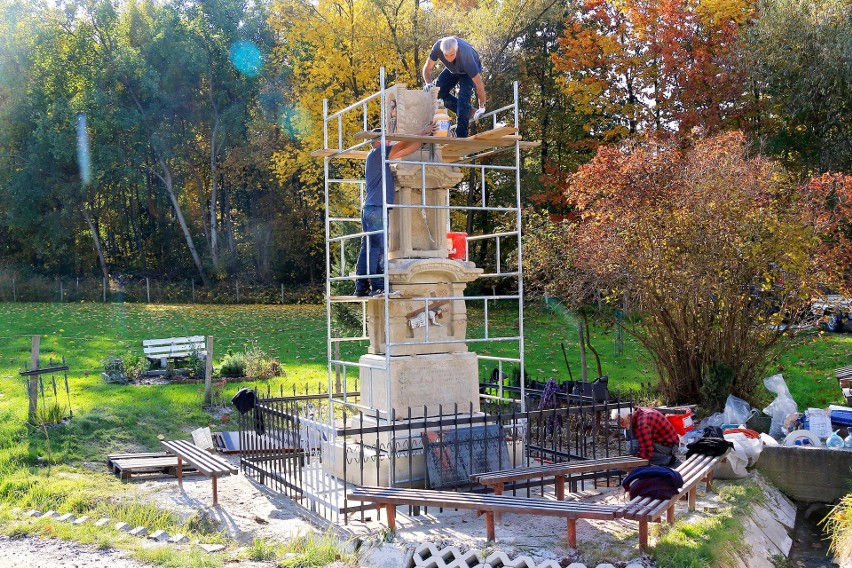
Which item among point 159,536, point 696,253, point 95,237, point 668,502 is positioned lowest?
point 159,536

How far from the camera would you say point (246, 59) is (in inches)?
1432

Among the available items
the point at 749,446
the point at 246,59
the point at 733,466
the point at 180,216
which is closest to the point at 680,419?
the point at 749,446

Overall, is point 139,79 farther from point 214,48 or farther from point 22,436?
point 22,436

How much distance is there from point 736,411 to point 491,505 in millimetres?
6157

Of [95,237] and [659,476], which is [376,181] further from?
[95,237]

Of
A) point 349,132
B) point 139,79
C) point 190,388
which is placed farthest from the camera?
point 139,79

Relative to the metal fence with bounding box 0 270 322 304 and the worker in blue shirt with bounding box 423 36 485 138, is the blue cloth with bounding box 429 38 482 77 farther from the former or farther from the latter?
the metal fence with bounding box 0 270 322 304

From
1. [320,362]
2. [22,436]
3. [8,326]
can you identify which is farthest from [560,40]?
[22,436]

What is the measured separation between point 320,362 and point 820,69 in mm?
14087

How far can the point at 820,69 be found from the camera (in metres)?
19.8

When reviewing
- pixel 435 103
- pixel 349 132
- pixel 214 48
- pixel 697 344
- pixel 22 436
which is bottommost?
pixel 22 436

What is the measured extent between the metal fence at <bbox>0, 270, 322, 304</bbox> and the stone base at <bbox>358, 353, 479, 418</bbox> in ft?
78.8

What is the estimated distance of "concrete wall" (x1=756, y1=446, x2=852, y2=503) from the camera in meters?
9.37

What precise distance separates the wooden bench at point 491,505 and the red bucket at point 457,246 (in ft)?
10.8
